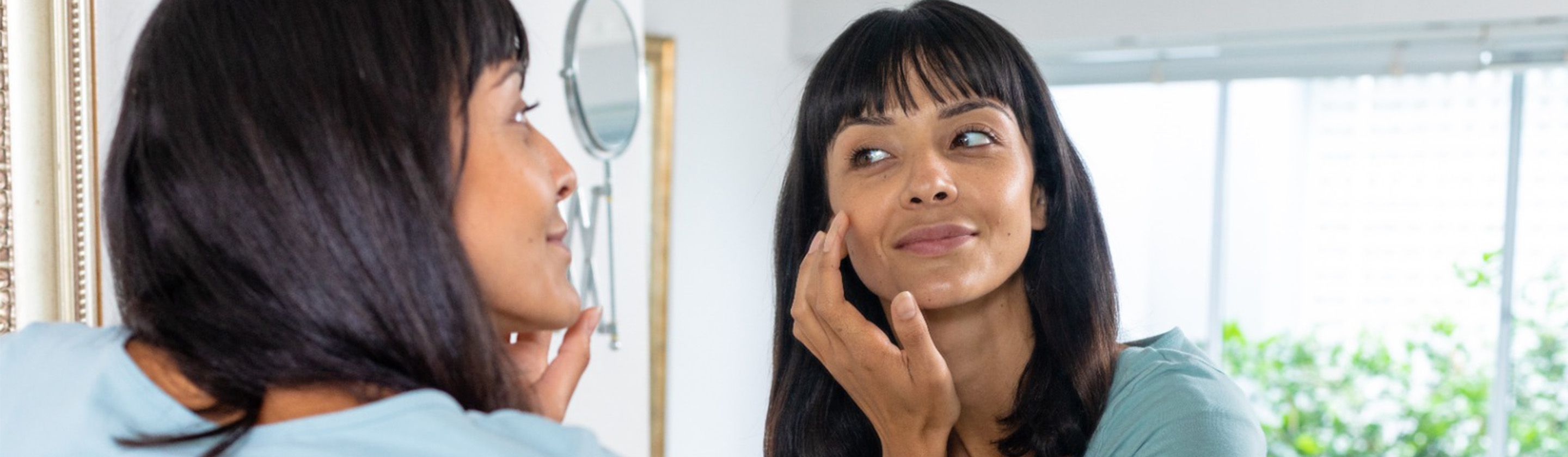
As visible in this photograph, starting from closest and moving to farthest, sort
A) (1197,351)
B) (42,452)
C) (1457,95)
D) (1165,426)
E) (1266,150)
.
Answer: (42,452), (1165,426), (1197,351), (1457,95), (1266,150)

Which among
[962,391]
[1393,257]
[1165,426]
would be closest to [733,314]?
[1393,257]

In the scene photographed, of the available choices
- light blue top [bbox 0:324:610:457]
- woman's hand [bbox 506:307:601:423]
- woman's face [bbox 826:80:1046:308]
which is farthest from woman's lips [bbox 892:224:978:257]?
light blue top [bbox 0:324:610:457]

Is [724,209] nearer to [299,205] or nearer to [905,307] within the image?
[905,307]

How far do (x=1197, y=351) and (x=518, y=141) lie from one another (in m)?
0.67

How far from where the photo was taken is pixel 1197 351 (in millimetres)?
1100

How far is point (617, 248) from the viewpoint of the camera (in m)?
2.03

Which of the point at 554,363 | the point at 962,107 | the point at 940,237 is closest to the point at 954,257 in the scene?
the point at 940,237

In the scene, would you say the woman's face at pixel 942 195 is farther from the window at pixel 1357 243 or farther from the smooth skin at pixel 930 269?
the window at pixel 1357 243

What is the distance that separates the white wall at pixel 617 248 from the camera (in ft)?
5.82

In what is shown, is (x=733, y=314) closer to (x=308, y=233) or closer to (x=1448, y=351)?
(x=1448, y=351)

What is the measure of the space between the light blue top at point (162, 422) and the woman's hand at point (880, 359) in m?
0.56

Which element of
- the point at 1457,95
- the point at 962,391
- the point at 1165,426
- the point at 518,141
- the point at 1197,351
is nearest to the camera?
the point at 518,141

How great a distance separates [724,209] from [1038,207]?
214 cm

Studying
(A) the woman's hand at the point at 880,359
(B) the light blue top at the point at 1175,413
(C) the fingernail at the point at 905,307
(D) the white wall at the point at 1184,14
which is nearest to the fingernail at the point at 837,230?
(A) the woman's hand at the point at 880,359
